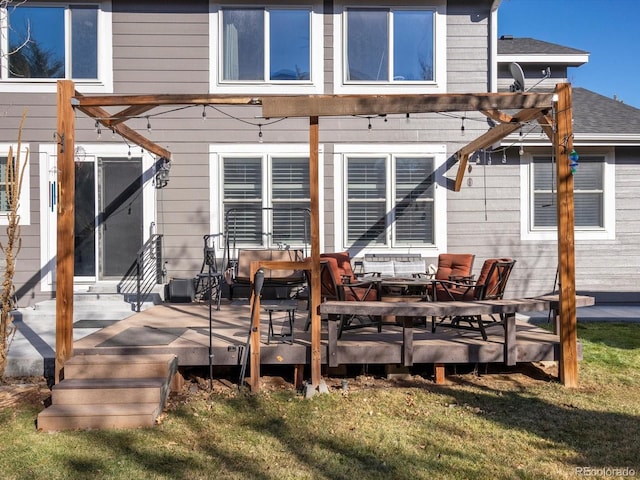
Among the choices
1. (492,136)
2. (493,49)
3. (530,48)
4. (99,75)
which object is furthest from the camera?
(530,48)

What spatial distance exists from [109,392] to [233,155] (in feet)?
15.4

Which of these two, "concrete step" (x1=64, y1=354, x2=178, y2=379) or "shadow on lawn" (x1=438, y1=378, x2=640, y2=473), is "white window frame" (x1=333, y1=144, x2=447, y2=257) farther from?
"concrete step" (x1=64, y1=354, x2=178, y2=379)

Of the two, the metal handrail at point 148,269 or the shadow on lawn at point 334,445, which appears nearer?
the shadow on lawn at point 334,445

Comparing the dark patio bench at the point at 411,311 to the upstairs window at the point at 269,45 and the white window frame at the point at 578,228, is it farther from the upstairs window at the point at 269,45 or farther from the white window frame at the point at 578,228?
the upstairs window at the point at 269,45

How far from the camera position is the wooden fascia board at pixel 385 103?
4.56 meters

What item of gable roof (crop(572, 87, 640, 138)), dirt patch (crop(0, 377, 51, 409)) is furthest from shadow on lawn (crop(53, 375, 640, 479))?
gable roof (crop(572, 87, 640, 138))

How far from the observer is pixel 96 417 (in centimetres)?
390

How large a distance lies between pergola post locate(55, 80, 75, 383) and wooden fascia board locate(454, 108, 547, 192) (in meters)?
4.49

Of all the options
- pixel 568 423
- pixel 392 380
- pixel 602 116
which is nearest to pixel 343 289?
pixel 392 380

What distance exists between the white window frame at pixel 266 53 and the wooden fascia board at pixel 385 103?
11.8 ft

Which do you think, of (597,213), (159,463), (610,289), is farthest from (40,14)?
(610,289)

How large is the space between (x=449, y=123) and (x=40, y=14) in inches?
266

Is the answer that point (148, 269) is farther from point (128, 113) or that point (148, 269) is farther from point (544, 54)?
point (544, 54)

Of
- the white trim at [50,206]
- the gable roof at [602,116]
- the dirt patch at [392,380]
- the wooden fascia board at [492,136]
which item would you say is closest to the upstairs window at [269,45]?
the white trim at [50,206]
